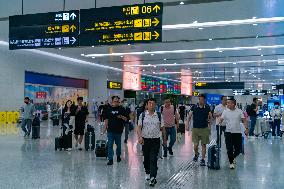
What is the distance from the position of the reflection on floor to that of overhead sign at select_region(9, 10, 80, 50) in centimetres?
319

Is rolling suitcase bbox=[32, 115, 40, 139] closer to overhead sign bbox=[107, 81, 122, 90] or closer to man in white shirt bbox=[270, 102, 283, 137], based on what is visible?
man in white shirt bbox=[270, 102, 283, 137]

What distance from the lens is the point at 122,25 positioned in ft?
31.0

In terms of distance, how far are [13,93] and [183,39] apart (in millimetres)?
12299

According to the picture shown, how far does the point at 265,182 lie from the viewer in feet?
22.3

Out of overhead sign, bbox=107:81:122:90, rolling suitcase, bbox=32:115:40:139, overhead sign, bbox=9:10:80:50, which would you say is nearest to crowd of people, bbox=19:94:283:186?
overhead sign, bbox=9:10:80:50

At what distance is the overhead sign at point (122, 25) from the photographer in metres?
9.09

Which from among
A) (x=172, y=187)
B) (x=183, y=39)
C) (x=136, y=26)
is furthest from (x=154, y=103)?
(x=183, y=39)

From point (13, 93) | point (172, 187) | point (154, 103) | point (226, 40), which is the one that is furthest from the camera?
point (13, 93)

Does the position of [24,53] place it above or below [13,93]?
above

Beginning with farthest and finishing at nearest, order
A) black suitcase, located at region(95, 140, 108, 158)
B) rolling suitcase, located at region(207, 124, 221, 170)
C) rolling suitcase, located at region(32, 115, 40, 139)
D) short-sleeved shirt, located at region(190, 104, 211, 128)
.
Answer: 1. rolling suitcase, located at region(32, 115, 40, 139)
2. black suitcase, located at region(95, 140, 108, 158)
3. short-sleeved shirt, located at region(190, 104, 211, 128)
4. rolling suitcase, located at region(207, 124, 221, 170)

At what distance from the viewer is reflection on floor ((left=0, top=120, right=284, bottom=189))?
649 centimetres

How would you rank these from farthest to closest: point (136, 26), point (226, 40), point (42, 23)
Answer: point (226, 40)
point (42, 23)
point (136, 26)

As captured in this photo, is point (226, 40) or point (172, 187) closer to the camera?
point (172, 187)

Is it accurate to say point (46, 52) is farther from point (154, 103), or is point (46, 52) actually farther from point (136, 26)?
point (154, 103)
